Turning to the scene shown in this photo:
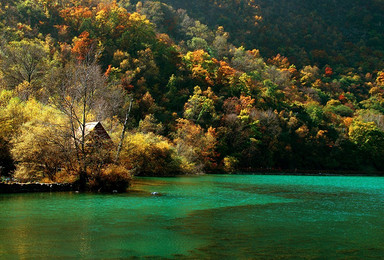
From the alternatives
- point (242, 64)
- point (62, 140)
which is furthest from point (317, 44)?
point (62, 140)

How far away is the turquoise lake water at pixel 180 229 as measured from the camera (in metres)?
10.9

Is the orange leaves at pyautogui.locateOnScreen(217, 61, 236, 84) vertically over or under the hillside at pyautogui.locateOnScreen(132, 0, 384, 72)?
under

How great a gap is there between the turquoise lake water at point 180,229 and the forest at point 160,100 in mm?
6570

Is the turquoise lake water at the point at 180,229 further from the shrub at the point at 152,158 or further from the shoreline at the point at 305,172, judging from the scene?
the shoreline at the point at 305,172

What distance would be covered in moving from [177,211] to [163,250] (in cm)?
733

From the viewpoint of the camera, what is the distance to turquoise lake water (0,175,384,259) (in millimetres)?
10852

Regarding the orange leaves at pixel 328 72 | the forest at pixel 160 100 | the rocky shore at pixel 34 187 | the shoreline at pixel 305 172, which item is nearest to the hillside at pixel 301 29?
the forest at pixel 160 100

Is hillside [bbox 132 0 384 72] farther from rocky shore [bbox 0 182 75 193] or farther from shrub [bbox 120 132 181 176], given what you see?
rocky shore [bbox 0 182 75 193]

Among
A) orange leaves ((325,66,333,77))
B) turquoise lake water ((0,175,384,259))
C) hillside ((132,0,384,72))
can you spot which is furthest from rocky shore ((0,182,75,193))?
hillside ((132,0,384,72))

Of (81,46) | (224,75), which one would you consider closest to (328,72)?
(224,75)

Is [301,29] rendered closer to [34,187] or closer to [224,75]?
[224,75]

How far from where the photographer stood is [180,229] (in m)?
14.1

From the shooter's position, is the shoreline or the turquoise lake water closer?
the turquoise lake water

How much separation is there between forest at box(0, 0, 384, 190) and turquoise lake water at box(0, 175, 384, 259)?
6570 mm
